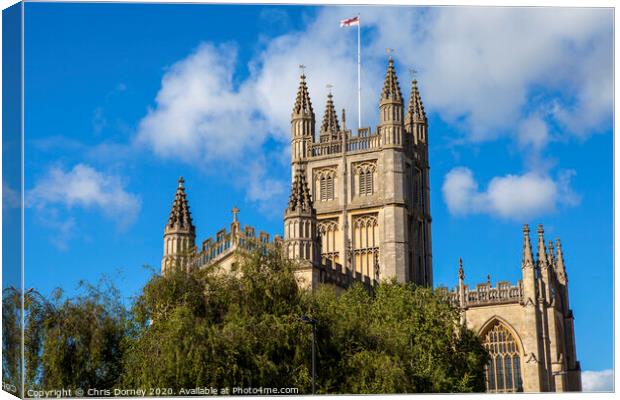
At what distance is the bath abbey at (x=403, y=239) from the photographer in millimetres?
67750

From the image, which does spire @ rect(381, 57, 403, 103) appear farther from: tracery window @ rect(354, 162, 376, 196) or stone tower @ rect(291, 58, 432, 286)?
tracery window @ rect(354, 162, 376, 196)

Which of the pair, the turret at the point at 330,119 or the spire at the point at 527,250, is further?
the turret at the point at 330,119

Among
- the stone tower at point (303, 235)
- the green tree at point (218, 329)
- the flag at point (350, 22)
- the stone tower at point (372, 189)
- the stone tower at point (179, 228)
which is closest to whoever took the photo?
the green tree at point (218, 329)

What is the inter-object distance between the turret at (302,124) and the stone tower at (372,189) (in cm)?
7

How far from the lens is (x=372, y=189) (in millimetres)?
78188

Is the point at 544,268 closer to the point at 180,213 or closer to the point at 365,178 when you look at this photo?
the point at 365,178

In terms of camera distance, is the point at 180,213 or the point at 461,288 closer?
the point at 180,213

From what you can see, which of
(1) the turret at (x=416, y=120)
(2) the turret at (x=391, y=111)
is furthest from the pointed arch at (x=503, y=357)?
(1) the turret at (x=416, y=120)

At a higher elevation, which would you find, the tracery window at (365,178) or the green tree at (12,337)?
the tracery window at (365,178)

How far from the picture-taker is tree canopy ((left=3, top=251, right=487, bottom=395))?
123 feet

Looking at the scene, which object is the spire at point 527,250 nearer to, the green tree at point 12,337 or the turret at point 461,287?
the turret at point 461,287

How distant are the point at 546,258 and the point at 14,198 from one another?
43.3m

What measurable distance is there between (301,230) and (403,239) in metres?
23.5

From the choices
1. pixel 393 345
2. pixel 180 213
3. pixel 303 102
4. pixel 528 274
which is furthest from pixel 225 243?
pixel 303 102
